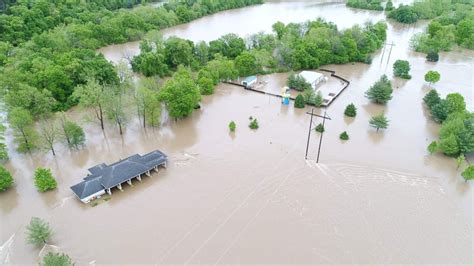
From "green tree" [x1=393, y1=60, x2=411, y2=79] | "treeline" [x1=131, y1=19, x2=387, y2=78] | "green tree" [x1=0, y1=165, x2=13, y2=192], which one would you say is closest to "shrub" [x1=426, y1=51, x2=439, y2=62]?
"treeline" [x1=131, y1=19, x2=387, y2=78]

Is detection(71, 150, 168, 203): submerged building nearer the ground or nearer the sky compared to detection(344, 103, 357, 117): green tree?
nearer the ground

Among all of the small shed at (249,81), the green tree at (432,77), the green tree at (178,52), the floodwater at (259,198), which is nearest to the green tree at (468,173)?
the floodwater at (259,198)

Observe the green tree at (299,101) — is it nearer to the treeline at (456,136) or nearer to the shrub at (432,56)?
the treeline at (456,136)

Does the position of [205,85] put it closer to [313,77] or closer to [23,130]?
[313,77]

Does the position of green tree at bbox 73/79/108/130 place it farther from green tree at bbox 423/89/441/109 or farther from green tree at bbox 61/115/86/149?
green tree at bbox 423/89/441/109

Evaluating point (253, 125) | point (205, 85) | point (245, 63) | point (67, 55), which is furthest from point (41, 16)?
point (253, 125)

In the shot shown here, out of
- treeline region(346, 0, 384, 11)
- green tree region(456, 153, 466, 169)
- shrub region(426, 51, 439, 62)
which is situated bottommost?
green tree region(456, 153, 466, 169)
